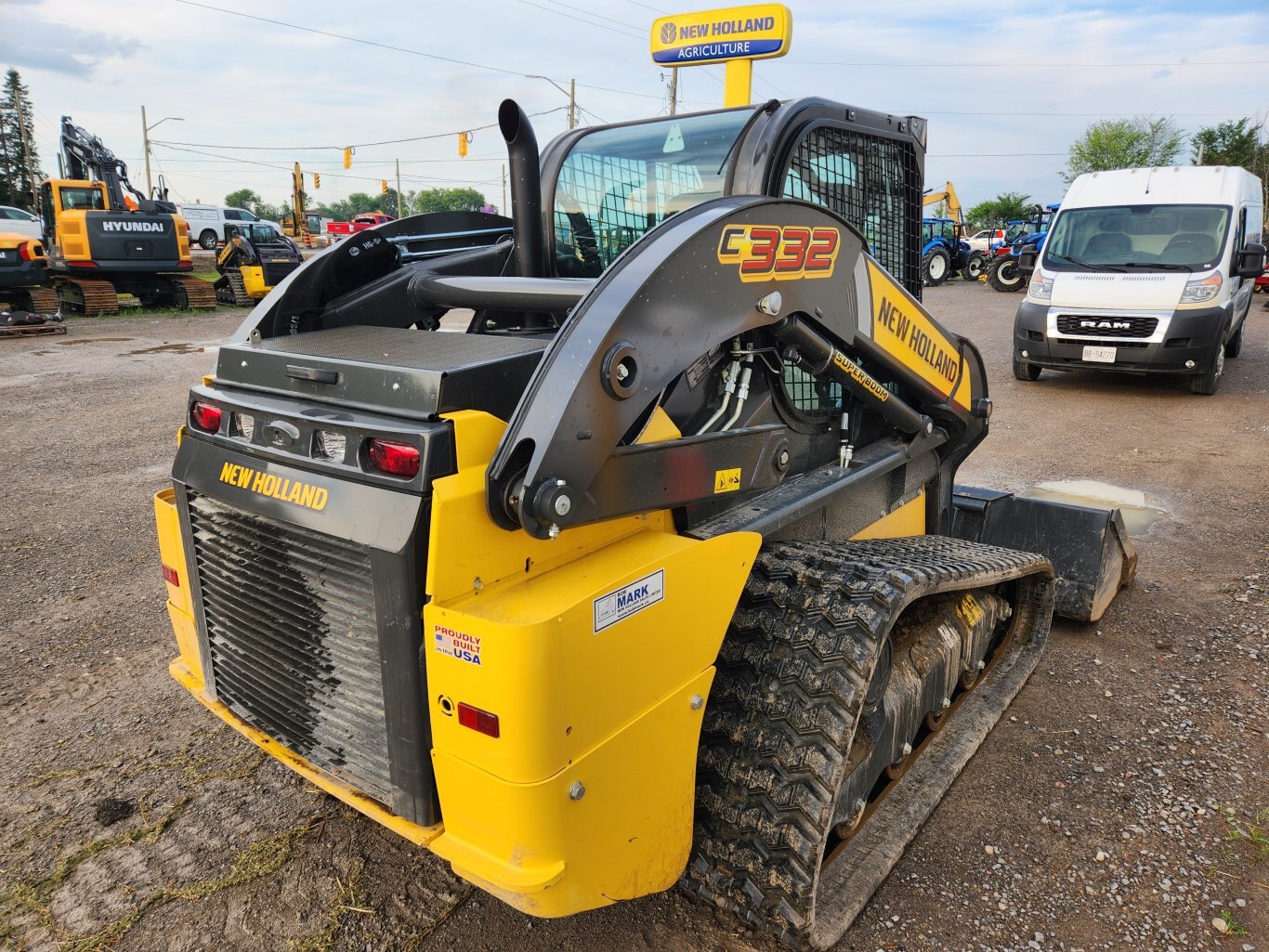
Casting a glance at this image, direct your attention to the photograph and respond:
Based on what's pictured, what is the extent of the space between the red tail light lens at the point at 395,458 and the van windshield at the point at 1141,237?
9848mm

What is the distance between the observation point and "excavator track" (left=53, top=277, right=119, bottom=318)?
56.3ft

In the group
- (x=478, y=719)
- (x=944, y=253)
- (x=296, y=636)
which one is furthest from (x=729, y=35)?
(x=944, y=253)

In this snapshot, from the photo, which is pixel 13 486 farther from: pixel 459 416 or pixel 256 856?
pixel 459 416

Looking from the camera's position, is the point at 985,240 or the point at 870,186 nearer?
the point at 870,186

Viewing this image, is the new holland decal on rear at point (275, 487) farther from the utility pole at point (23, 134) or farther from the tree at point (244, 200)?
the tree at point (244, 200)

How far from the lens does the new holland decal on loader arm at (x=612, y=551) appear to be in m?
1.81

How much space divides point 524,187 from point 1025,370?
9.20 metres

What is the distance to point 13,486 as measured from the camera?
6.45 meters

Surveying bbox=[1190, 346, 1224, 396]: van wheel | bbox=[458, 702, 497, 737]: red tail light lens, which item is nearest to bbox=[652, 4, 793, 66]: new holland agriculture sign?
bbox=[458, 702, 497, 737]: red tail light lens

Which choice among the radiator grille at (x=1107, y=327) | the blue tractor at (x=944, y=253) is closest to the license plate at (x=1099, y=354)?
the radiator grille at (x=1107, y=327)

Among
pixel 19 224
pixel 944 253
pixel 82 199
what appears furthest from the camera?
pixel 944 253

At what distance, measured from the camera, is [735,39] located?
212 inches

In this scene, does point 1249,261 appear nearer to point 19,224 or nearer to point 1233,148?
point 19,224

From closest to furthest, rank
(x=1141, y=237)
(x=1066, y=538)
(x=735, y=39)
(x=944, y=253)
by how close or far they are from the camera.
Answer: (x=1066, y=538) < (x=735, y=39) < (x=1141, y=237) < (x=944, y=253)
